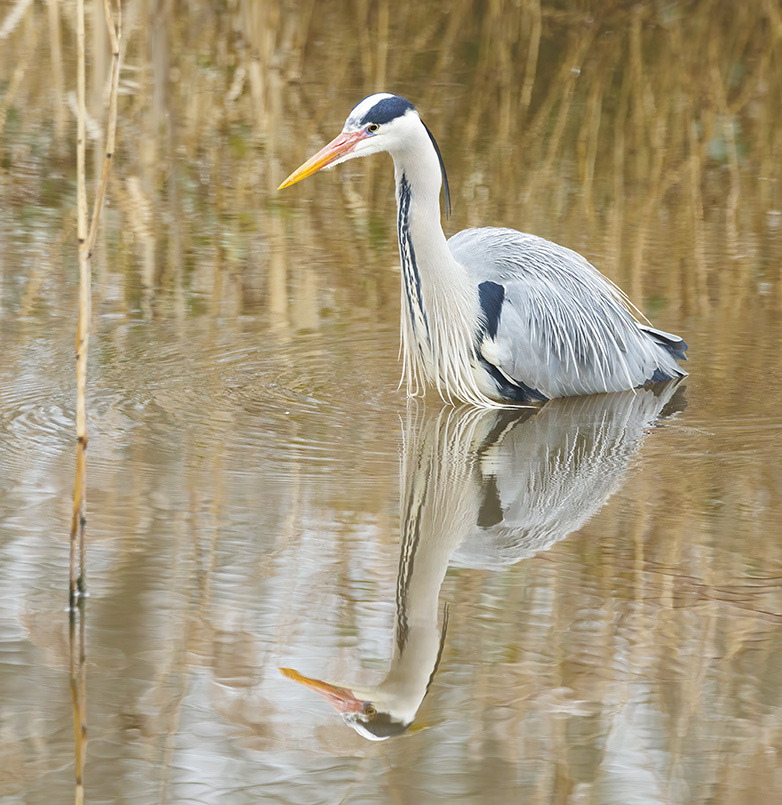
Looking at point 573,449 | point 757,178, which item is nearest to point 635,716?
point 573,449

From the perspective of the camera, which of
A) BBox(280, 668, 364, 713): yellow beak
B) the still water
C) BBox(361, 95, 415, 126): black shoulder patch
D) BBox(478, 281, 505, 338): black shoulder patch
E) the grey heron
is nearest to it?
the still water

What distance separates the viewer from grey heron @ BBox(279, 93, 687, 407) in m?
6.07

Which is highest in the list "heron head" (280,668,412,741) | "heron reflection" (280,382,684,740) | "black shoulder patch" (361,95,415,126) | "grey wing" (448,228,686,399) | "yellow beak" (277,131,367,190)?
"black shoulder patch" (361,95,415,126)

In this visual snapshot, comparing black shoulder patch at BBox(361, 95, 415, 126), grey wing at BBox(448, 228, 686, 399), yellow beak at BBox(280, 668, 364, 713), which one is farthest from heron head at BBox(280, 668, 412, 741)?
Result: grey wing at BBox(448, 228, 686, 399)

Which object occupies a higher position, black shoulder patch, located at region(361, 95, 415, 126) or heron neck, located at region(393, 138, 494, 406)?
black shoulder patch, located at region(361, 95, 415, 126)

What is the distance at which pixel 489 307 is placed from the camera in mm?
6602

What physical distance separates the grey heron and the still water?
0.17 metres

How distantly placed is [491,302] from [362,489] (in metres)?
1.68

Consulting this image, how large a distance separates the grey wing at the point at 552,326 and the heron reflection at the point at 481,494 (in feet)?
0.37

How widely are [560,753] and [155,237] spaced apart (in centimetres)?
524

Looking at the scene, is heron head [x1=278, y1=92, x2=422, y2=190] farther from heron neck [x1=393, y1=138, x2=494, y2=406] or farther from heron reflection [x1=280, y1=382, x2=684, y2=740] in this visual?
heron reflection [x1=280, y1=382, x2=684, y2=740]

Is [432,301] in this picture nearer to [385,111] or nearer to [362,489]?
[385,111]

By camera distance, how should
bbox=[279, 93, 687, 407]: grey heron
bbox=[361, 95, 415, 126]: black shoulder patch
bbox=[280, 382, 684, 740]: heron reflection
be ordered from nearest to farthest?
1. bbox=[280, 382, 684, 740]: heron reflection
2. bbox=[361, 95, 415, 126]: black shoulder patch
3. bbox=[279, 93, 687, 407]: grey heron

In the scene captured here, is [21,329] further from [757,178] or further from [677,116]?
[677,116]
